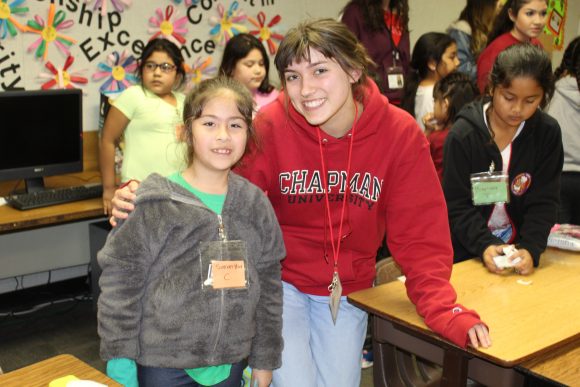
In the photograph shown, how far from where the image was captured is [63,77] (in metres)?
4.01

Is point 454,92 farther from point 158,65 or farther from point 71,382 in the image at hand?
point 71,382

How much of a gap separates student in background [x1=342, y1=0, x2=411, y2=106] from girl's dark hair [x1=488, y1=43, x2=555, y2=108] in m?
1.80

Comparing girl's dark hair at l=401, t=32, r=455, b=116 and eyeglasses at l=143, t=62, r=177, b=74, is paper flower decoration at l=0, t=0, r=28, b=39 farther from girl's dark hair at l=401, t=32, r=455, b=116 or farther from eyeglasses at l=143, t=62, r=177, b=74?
girl's dark hair at l=401, t=32, r=455, b=116

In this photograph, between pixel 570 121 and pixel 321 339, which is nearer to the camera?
pixel 321 339

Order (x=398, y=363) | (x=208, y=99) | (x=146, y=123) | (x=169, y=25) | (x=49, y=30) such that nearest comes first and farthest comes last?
(x=208, y=99) < (x=398, y=363) < (x=146, y=123) < (x=49, y=30) < (x=169, y=25)

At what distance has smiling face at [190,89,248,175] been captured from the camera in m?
1.76

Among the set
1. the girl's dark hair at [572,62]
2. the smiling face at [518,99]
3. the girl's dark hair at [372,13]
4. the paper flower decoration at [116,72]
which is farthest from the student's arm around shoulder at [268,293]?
the girl's dark hair at [372,13]

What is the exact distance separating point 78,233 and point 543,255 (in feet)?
9.27

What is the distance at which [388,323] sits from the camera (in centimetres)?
203

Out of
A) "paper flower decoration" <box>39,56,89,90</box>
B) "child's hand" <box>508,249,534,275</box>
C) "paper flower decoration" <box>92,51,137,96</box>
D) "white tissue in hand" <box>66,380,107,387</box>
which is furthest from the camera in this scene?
"paper flower decoration" <box>92,51,137,96</box>

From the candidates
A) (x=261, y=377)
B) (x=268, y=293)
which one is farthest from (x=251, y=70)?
(x=261, y=377)

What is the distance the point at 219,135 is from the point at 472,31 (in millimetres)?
3279

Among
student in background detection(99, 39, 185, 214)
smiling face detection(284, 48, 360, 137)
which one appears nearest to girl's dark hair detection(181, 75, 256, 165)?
smiling face detection(284, 48, 360, 137)

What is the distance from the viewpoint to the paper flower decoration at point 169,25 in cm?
430
